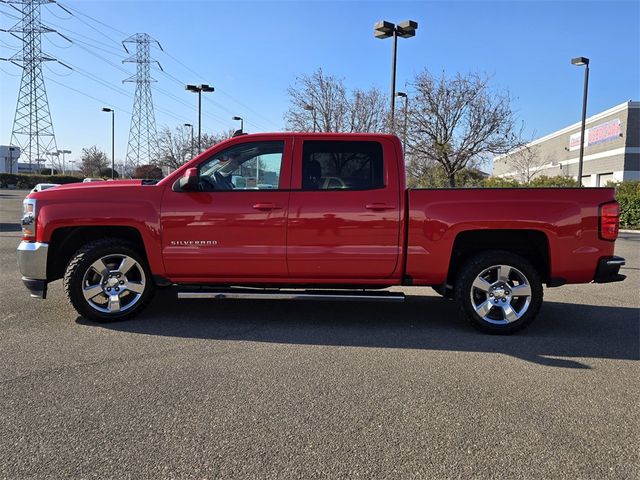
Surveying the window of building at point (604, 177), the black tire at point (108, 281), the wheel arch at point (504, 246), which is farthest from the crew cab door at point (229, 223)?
the window of building at point (604, 177)

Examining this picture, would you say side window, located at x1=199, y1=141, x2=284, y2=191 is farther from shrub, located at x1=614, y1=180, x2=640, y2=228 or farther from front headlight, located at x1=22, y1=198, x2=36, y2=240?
shrub, located at x1=614, y1=180, x2=640, y2=228

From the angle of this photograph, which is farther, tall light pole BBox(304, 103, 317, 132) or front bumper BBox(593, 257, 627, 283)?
tall light pole BBox(304, 103, 317, 132)

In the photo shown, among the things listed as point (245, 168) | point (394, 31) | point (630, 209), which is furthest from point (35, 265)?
point (630, 209)

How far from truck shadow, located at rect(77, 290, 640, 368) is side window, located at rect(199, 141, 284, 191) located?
150 cm

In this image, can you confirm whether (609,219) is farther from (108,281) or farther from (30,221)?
(30,221)

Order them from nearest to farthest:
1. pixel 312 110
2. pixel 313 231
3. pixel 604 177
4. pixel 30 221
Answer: pixel 313 231, pixel 30 221, pixel 312 110, pixel 604 177

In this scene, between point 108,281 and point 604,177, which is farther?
point 604,177

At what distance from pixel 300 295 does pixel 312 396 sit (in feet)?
5.75

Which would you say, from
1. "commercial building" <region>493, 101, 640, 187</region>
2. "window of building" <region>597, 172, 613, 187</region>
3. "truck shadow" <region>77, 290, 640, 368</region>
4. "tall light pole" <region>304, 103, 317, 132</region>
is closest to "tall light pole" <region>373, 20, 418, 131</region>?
"tall light pole" <region>304, 103, 317, 132</region>

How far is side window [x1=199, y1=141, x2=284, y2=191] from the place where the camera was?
17.1 feet

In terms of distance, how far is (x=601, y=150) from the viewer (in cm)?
4422

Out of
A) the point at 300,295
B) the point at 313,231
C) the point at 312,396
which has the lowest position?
the point at 312,396

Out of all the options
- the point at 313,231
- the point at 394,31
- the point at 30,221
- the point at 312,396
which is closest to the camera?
the point at 312,396

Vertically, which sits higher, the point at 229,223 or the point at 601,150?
the point at 601,150
